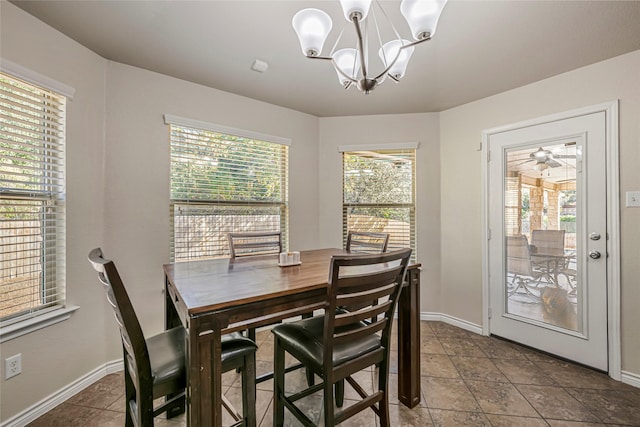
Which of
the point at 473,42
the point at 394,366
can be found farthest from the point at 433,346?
the point at 473,42

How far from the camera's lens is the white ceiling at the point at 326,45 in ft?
5.46

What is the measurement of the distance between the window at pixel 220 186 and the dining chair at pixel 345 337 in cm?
147

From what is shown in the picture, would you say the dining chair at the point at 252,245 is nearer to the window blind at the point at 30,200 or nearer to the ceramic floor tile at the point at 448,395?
the window blind at the point at 30,200

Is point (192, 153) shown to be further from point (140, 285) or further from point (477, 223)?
point (477, 223)

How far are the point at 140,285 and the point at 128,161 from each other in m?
1.02

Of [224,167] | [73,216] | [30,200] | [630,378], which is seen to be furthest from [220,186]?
[630,378]

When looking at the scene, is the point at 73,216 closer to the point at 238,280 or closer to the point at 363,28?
the point at 238,280

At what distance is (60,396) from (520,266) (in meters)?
3.80

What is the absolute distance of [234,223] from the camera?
2906 mm

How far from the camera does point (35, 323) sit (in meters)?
1.75

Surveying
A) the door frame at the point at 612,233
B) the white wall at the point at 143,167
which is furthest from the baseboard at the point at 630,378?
the white wall at the point at 143,167

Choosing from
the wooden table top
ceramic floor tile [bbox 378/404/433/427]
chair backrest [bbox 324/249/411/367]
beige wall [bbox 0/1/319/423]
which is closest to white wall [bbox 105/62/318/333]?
beige wall [bbox 0/1/319/423]

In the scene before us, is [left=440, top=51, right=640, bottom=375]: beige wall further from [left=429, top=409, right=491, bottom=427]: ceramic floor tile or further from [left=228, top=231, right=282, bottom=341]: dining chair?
[left=228, top=231, right=282, bottom=341]: dining chair

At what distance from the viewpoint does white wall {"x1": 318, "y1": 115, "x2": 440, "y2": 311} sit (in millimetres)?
3359
